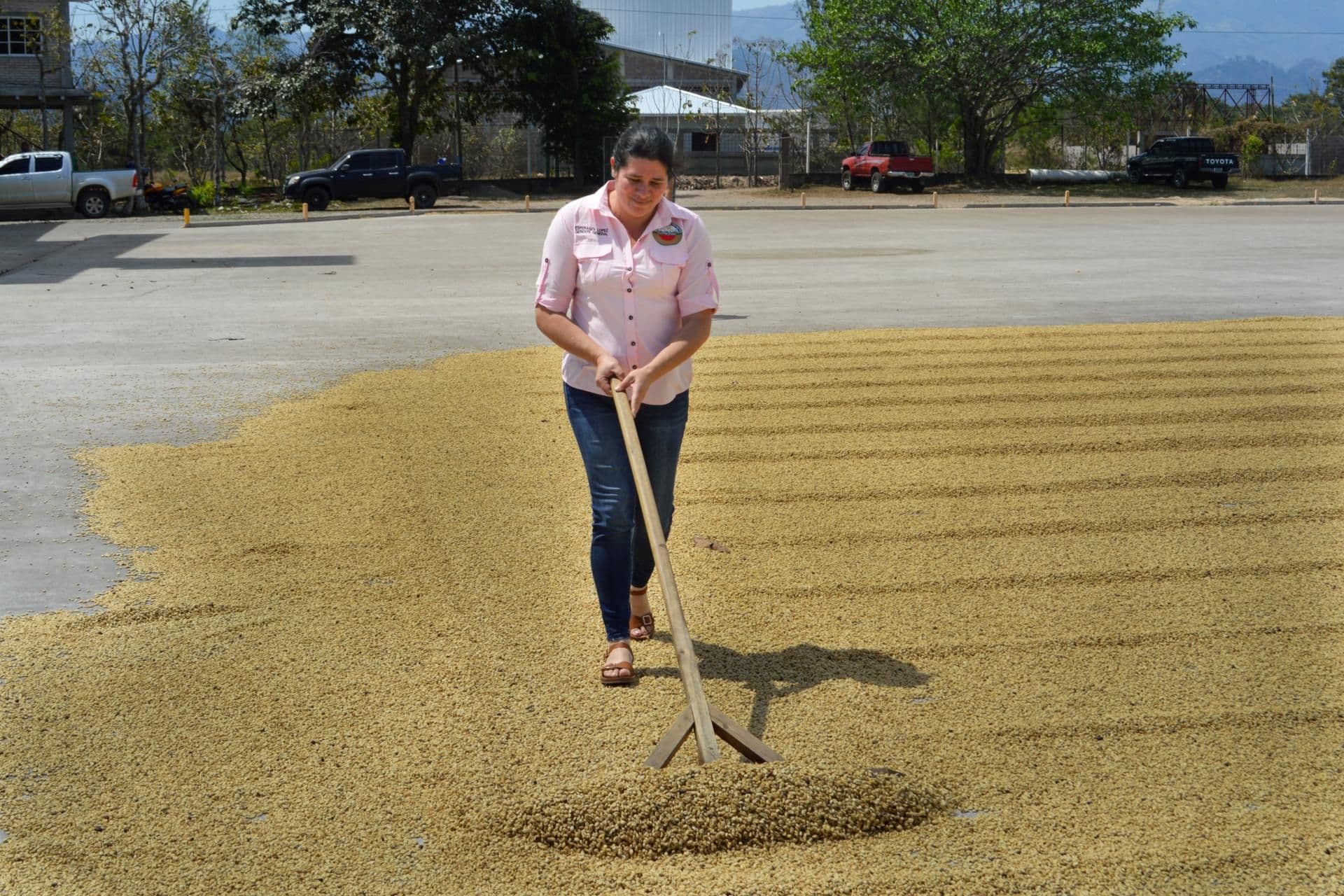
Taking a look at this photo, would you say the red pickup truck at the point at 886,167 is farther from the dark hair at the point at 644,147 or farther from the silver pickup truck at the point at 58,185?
the dark hair at the point at 644,147

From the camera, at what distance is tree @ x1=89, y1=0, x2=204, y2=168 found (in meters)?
39.2

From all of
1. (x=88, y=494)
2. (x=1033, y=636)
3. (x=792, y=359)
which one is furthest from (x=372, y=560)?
(x=792, y=359)

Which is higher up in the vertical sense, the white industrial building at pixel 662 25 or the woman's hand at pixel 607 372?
the white industrial building at pixel 662 25

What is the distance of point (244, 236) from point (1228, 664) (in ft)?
81.7

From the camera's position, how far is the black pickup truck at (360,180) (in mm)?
36688

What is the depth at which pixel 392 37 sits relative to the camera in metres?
40.1

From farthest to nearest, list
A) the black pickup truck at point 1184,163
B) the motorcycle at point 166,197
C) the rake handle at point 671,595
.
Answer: the black pickup truck at point 1184,163 < the motorcycle at point 166,197 < the rake handle at point 671,595

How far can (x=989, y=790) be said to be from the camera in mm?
3770

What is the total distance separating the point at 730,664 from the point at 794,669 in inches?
8.7

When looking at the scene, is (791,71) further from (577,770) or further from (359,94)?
(577,770)

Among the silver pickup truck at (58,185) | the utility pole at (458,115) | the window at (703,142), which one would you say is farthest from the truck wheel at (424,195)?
Answer: the window at (703,142)

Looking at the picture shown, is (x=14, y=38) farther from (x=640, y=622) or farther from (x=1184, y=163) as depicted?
(x=640, y=622)

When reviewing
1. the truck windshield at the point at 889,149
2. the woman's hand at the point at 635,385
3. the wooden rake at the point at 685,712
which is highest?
the truck windshield at the point at 889,149

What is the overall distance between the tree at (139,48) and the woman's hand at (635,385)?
123ft
